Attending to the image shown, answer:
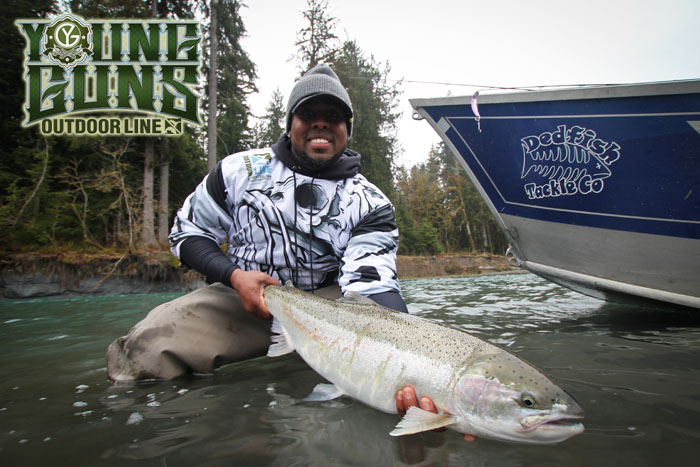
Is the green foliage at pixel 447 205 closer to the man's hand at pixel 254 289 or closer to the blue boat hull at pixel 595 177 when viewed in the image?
the blue boat hull at pixel 595 177

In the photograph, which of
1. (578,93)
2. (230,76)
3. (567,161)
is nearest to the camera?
(578,93)

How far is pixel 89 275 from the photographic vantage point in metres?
13.9

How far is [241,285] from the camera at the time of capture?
A: 2646 mm

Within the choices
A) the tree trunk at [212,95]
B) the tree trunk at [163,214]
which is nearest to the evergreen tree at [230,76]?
the tree trunk at [212,95]

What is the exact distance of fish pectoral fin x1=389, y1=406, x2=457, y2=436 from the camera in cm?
158

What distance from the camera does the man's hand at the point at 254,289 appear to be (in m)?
2.60

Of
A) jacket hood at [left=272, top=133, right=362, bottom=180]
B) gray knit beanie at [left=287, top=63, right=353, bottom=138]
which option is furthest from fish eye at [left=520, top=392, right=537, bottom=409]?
gray knit beanie at [left=287, top=63, right=353, bottom=138]

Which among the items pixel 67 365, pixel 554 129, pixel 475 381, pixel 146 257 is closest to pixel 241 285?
pixel 475 381

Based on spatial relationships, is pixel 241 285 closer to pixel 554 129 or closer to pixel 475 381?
pixel 475 381

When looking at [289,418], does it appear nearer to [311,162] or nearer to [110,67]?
[311,162]

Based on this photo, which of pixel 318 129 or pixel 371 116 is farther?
pixel 371 116

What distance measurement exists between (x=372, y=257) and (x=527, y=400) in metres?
1.51

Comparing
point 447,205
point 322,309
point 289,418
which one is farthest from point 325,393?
point 447,205

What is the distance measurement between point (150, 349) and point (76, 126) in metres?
17.6
